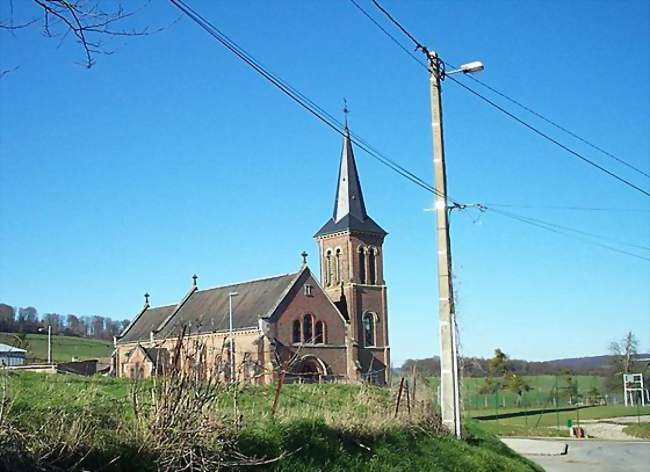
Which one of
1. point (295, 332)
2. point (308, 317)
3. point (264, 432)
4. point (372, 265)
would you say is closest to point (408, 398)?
point (264, 432)

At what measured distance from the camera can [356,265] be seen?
2552 inches

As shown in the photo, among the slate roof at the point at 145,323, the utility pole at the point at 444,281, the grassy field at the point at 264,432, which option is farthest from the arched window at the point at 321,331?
the utility pole at the point at 444,281

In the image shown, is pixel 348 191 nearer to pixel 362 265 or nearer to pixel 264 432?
pixel 362 265

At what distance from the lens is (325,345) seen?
2340 inches

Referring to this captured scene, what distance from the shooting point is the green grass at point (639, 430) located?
44625mm

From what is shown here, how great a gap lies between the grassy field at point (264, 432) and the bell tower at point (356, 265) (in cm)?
4578

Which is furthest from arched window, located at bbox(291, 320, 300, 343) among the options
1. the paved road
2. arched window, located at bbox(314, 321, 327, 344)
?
the paved road

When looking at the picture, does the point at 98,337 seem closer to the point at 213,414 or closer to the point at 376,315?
the point at 376,315

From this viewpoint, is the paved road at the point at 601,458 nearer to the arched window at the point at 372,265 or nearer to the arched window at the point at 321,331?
the arched window at the point at 321,331

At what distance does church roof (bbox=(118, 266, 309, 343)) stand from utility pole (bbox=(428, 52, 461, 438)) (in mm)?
37335

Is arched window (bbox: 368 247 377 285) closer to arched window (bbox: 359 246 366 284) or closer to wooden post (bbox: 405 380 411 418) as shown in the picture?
arched window (bbox: 359 246 366 284)

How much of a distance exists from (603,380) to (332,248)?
45534mm

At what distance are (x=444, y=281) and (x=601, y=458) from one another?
→ 64.2 ft

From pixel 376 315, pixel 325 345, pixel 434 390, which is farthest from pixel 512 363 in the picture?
pixel 434 390
